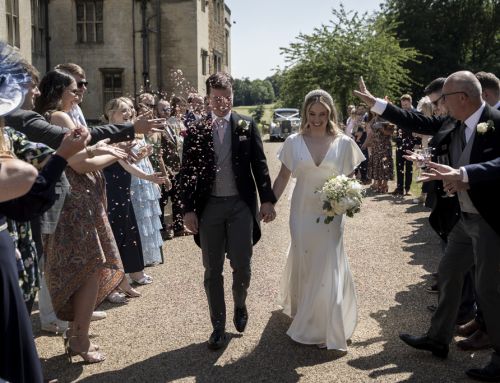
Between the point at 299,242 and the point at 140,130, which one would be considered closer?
the point at 140,130

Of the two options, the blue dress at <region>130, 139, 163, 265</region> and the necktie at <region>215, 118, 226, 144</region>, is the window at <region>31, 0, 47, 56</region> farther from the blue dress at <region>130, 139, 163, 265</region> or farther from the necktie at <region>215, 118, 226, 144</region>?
the necktie at <region>215, 118, 226, 144</region>

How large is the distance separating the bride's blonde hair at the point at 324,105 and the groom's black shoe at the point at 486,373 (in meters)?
2.39

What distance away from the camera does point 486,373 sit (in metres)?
4.54

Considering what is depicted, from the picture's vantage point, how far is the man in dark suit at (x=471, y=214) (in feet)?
14.9

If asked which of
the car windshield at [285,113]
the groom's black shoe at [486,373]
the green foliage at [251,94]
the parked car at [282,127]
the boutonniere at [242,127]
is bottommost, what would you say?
the groom's black shoe at [486,373]

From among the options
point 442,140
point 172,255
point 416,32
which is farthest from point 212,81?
point 416,32

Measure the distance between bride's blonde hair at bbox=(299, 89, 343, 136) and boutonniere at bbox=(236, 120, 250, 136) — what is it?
0.56 m

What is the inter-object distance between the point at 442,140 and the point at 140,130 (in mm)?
2586

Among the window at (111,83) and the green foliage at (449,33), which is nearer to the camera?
the window at (111,83)

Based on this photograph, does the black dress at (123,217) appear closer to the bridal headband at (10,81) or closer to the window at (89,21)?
the bridal headband at (10,81)

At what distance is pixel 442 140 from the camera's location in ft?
16.5

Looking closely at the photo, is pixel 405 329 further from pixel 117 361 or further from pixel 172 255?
pixel 172 255

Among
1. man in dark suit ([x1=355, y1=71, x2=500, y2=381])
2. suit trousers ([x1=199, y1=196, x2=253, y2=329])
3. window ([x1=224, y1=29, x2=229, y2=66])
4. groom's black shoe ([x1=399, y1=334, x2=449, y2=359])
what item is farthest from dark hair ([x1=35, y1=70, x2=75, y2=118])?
window ([x1=224, y1=29, x2=229, y2=66])

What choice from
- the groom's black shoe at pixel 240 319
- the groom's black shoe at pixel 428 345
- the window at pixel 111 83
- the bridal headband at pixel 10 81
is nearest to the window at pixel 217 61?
the window at pixel 111 83
